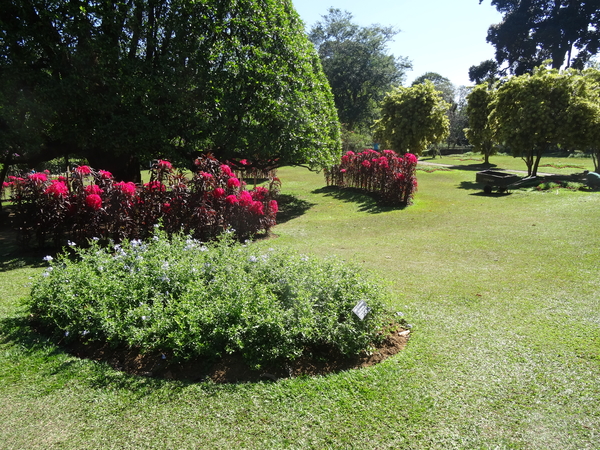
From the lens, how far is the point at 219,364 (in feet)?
11.5

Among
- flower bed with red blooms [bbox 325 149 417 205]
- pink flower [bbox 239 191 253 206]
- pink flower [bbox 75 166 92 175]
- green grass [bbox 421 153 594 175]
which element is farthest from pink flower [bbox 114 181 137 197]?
green grass [bbox 421 153 594 175]

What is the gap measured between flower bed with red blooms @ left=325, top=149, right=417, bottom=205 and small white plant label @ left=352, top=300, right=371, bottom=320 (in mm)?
9384

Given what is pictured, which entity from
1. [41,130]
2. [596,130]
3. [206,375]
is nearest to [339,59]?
[596,130]

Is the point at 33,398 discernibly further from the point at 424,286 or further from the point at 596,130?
the point at 596,130

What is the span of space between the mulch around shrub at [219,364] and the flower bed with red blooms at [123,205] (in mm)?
2809

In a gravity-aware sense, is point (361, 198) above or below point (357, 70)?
below

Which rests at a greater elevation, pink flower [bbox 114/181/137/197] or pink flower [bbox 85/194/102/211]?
pink flower [bbox 114/181/137/197]

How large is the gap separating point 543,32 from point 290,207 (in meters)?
Result: 39.8

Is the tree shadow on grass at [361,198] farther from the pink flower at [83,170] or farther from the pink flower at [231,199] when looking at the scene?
the pink flower at [83,170]

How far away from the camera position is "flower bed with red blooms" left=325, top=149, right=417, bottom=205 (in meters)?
12.5

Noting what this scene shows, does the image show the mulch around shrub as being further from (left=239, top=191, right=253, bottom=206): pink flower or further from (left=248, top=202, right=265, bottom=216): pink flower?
(left=248, top=202, right=265, bottom=216): pink flower

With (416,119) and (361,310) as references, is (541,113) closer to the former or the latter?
(416,119)

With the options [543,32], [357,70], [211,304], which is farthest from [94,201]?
[543,32]

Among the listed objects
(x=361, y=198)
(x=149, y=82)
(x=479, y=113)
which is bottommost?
(x=361, y=198)
